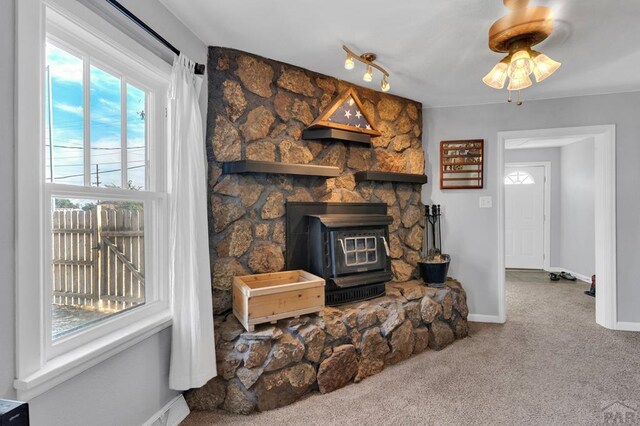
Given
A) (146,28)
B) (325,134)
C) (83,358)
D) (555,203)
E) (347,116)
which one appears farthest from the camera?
(555,203)

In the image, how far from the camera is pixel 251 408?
1848mm

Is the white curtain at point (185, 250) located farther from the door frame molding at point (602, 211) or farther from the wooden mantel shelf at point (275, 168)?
the door frame molding at point (602, 211)

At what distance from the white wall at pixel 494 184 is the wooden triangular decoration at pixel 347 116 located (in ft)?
3.35

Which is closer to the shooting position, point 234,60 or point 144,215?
point 144,215

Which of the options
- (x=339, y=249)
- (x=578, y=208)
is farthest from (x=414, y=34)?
(x=578, y=208)

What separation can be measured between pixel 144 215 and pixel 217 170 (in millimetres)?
574

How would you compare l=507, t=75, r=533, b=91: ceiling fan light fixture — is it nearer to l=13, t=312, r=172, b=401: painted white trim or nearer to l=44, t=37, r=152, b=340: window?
l=44, t=37, r=152, b=340: window

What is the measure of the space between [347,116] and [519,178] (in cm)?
479

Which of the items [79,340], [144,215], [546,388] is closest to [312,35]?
[144,215]

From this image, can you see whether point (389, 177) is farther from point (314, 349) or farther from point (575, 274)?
point (575, 274)

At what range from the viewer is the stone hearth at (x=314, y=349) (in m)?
1.87

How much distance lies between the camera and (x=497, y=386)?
2121 millimetres
